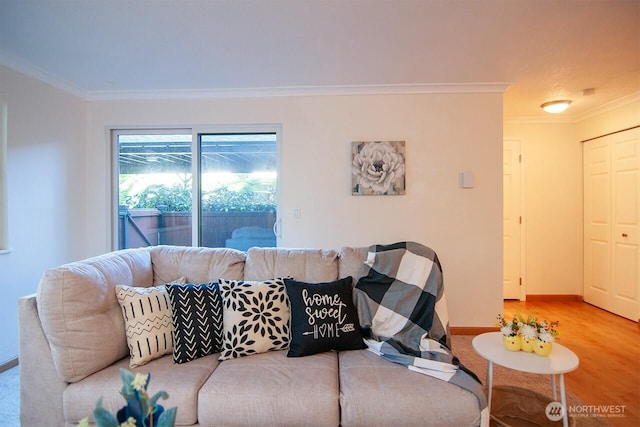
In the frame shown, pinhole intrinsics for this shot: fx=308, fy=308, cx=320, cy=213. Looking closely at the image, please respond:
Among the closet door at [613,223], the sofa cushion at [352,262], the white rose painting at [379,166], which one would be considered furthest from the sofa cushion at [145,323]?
the closet door at [613,223]

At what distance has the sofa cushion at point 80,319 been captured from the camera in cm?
141

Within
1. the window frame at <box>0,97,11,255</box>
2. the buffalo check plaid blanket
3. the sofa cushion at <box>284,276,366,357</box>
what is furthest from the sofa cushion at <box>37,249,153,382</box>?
the window frame at <box>0,97,11,255</box>

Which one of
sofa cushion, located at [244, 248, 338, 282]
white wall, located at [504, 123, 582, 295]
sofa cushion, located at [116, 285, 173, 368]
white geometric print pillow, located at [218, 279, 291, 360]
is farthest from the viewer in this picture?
white wall, located at [504, 123, 582, 295]

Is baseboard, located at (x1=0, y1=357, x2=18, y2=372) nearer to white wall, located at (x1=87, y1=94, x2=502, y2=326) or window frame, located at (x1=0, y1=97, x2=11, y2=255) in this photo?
window frame, located at (x1=0, y1=97, x2=11, y2=255)

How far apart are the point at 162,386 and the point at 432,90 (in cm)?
314

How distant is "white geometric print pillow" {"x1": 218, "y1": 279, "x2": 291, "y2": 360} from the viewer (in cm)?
167

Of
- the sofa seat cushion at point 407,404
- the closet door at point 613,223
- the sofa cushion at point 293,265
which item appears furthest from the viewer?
the closet door at point 613,223

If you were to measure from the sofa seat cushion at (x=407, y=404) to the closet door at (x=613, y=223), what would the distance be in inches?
137

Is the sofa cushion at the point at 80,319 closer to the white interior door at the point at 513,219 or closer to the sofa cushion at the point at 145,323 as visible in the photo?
the sofa cushion at the point at 145,323

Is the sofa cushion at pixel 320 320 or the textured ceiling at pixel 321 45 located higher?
the textured ceiling at pixel 321 45

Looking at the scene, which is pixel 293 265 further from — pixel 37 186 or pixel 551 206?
pixel 551 206

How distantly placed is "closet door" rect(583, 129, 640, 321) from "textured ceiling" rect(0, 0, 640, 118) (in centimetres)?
77

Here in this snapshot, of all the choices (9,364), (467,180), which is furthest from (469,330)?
(9,364)

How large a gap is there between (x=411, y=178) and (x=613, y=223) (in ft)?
8.81
